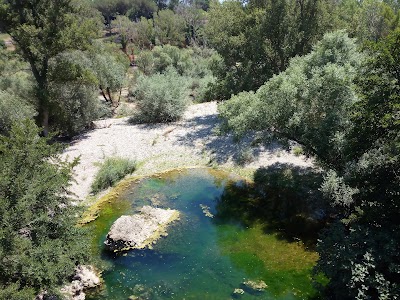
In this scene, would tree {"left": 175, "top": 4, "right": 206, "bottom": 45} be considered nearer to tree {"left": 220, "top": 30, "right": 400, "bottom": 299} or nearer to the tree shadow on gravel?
the tree shadow on gravel

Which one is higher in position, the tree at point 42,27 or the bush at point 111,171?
the tree at point 42,27

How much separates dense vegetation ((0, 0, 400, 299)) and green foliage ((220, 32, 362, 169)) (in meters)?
0.06

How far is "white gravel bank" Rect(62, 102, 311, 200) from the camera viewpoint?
25.8 meters

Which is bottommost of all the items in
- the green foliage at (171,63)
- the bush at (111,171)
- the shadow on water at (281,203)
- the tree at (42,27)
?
the shadow on water at (281,203)

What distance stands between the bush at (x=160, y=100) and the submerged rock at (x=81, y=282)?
21.7 meters

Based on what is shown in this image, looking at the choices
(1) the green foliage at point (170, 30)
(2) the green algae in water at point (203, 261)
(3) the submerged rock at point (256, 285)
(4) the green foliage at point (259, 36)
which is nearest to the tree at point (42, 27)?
(4) the green foliage at point (259, 36)

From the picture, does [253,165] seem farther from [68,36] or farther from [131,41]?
[131,41]

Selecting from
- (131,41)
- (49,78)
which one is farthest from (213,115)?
(131,41)

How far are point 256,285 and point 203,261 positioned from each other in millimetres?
2871

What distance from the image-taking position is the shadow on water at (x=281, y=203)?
18750 millimetres

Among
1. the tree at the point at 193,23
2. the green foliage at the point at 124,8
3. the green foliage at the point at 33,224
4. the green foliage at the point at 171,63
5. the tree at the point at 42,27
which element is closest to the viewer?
the green foliage at the point at 33,224

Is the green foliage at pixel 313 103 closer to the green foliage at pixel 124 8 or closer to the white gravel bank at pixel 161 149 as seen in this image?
the white gravel bank at pixel 161 149

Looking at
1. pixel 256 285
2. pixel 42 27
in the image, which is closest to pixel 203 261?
pixel 256 285

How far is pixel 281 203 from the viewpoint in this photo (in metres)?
21.3
